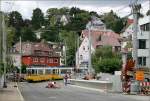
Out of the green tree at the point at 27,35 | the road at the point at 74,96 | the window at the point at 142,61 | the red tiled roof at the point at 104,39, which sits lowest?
the road at the point at 74,96

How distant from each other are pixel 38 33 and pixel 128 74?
144303 millimetres

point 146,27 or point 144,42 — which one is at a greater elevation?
point 146,27

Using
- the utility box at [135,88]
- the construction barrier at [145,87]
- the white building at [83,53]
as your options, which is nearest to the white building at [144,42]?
the construction barrier at [145,87]

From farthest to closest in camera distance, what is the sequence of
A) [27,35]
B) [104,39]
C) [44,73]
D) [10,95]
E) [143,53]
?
[27,35]
[104,39]
[44,73]
[143,53]
[10,95]

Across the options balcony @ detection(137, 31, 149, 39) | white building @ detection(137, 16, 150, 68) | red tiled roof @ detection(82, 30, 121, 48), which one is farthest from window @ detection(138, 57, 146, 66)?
red tiled roof @ detection(82, 30, 121, 48)

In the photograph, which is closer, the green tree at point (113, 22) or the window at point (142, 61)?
the window at point (142, 61)

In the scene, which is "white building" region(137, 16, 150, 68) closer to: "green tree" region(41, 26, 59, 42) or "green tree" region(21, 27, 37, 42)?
"green tree" region(21, 27, 37, 42)

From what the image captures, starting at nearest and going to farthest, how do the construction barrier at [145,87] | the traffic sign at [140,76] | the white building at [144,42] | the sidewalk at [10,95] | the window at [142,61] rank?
1. the sidewalk at [10,95]
2. the construction barrier at [145,87]
3. the traffic sign at [140,76]
4. the white building at [144,42]
5. the window at [142,61]

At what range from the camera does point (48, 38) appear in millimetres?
186375

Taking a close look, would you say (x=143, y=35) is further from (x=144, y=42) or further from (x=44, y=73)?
(x=44, y=73)

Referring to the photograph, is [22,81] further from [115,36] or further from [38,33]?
[38,33]

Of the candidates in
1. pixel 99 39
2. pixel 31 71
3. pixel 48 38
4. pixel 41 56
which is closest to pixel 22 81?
pixel 31 71

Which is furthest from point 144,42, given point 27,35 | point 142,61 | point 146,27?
point 27,35

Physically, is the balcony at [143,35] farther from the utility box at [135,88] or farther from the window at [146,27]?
the utility box at [135,88]
